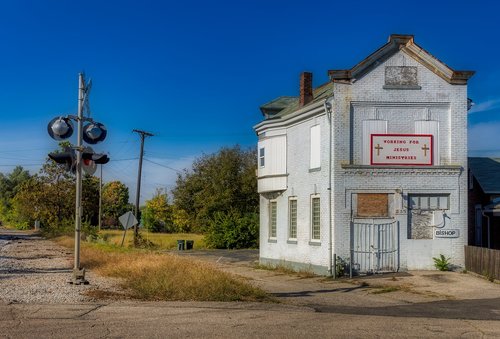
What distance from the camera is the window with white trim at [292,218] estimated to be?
87.7 ft

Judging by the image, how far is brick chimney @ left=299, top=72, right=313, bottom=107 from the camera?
28.4 m

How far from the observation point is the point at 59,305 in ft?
42.9

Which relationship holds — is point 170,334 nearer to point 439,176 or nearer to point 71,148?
point 71,148

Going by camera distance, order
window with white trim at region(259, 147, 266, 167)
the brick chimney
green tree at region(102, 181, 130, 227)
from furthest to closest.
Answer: green tree at region(102, 181, 130, 227)
window with white trim at region(259, 147, 266, 167)
the brick chimney

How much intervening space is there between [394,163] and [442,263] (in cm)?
403

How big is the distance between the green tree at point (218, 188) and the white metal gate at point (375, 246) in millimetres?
30357

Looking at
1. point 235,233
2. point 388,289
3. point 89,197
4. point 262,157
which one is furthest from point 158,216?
point 388,289

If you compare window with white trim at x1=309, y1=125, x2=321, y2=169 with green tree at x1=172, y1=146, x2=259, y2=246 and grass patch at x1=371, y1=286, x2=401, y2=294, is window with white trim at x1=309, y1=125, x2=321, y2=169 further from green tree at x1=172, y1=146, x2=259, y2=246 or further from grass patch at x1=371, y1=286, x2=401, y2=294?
green tree at x1=172, y1=146, x2=259, y2=246

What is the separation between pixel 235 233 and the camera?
46.6 metres

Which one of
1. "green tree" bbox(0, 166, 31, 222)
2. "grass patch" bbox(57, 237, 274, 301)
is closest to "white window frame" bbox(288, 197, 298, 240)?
"grass patch" bbox(57, 237, 274, 301)

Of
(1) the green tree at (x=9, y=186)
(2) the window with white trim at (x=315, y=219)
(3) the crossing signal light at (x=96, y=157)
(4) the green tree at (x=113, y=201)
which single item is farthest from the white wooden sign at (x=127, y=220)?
(1) the green tree at (x=9, y=186)

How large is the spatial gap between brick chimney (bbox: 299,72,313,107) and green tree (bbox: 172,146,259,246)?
84.4 feet

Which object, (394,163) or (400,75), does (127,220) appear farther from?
(400,75)

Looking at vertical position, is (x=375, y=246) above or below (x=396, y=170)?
below
